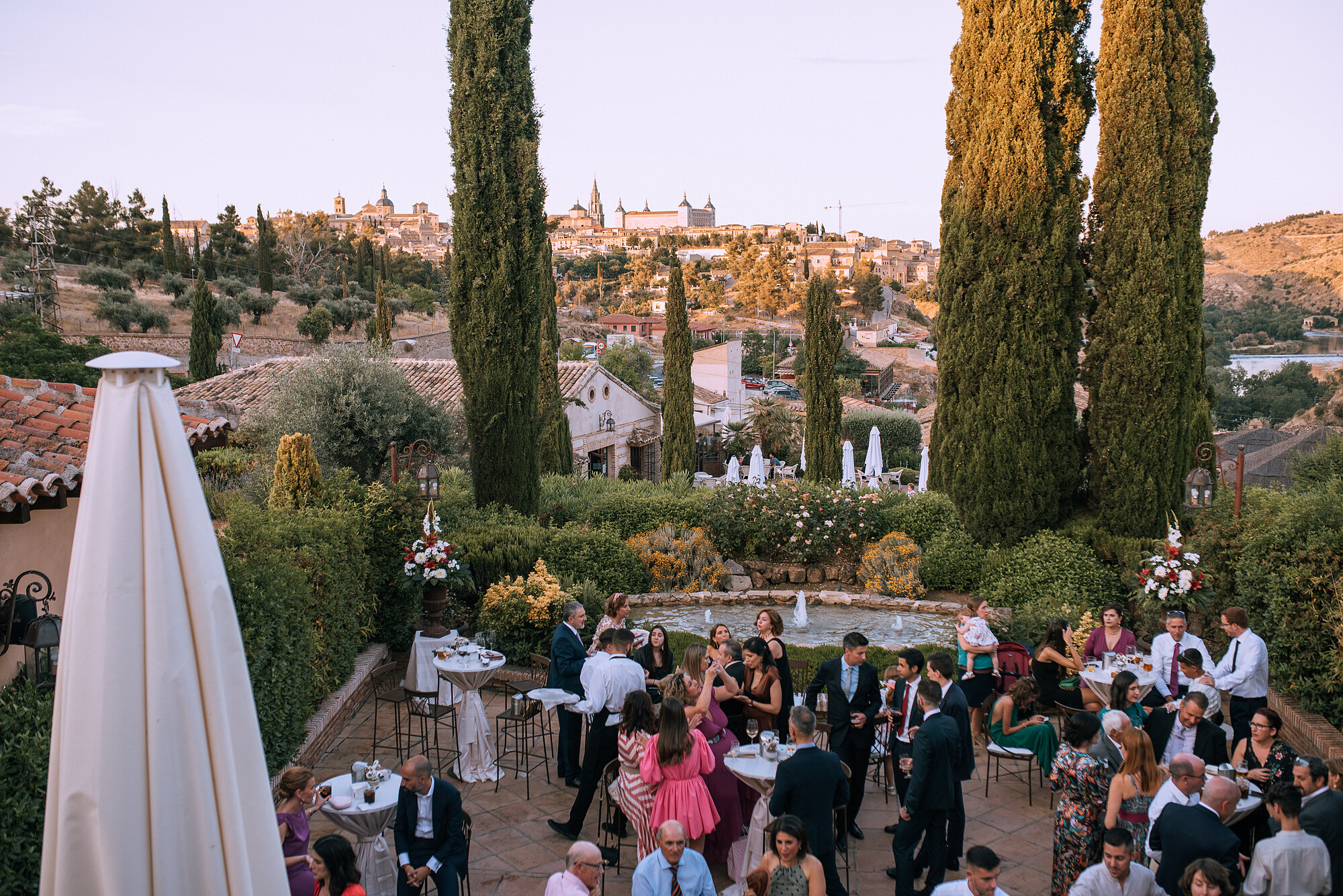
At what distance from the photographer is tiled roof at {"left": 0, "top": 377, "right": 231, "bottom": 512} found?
18.4 feet

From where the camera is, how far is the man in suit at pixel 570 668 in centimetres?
686

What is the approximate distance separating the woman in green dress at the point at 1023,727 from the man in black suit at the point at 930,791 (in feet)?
5.62

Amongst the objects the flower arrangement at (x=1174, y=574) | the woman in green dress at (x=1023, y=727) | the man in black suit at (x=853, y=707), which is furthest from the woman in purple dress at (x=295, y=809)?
the flower arrangement at (x=1174, y=574)

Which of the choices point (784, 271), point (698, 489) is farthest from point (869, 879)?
point (784, 271)

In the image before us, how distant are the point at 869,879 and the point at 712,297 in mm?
96998

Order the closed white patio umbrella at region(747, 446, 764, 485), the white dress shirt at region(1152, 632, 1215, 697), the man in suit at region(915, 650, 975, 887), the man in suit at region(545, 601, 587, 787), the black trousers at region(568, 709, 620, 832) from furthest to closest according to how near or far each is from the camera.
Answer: the closed white patio umbrella at region(747, 446, 764, 485) < the white dress shirt at region(1152, 632, 1215, 697) < the man in suit at region(545, 601, 587, 787) < the black trousers at region(568, 709, 620, 832) < the man in suit at region(915, 650, 975, 887)

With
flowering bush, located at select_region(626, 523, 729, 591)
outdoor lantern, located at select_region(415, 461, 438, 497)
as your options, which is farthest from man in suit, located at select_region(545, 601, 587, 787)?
flowering bush, located at select_region(626, 523, 729, 591)

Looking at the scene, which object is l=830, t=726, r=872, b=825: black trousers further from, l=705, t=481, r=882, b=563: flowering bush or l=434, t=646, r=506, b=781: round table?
l=705, t=481, r=882, b=563: flowering bush

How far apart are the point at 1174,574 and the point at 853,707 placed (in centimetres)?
479

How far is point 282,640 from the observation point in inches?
256

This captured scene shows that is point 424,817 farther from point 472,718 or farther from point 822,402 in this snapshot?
point 822,402

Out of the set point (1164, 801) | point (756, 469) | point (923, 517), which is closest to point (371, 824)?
point (1164, 801)

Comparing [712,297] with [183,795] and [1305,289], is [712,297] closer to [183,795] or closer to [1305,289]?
[1305,289]

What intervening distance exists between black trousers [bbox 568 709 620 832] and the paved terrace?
24cm
